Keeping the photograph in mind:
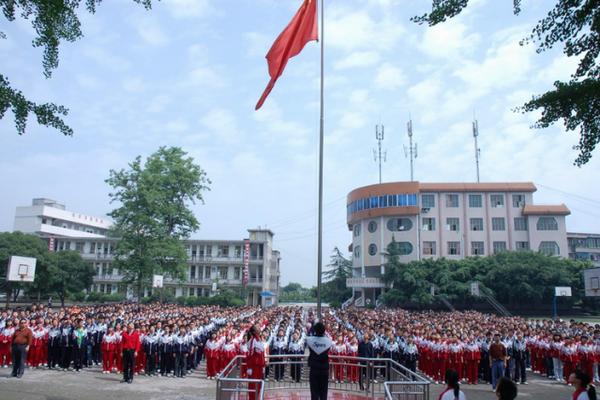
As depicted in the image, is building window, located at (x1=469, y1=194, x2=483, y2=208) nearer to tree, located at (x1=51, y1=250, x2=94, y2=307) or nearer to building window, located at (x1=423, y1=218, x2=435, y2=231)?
building window, located at (x1=423, y1=218, x2=435, y2=231)

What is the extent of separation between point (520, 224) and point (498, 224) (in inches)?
97.0

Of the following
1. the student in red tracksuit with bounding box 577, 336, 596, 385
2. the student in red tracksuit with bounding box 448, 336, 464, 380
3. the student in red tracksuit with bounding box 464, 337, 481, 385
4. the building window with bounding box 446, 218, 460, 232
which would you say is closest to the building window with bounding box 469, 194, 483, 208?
the building window with bounding box 446, 218, 460, 232

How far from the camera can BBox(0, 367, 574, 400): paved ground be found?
1070 centimetres

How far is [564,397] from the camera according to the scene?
12438 mm

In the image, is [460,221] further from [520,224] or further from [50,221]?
[50,221]

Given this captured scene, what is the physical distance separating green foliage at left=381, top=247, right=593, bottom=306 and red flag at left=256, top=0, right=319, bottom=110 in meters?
38.4

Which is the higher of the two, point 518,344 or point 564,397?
point 518,344

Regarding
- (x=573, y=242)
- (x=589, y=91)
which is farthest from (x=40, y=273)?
(x=573, y=242)

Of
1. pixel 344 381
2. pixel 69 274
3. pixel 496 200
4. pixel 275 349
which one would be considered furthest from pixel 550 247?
pixel 69 274

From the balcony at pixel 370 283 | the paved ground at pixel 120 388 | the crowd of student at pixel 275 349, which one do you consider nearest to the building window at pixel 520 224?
the balcony at pixel 370 283

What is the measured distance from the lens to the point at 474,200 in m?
53.8

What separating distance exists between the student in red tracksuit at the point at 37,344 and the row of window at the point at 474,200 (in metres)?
45.9

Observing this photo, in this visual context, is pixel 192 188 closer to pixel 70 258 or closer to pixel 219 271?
pixel 70 258

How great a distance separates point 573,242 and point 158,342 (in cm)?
8422
